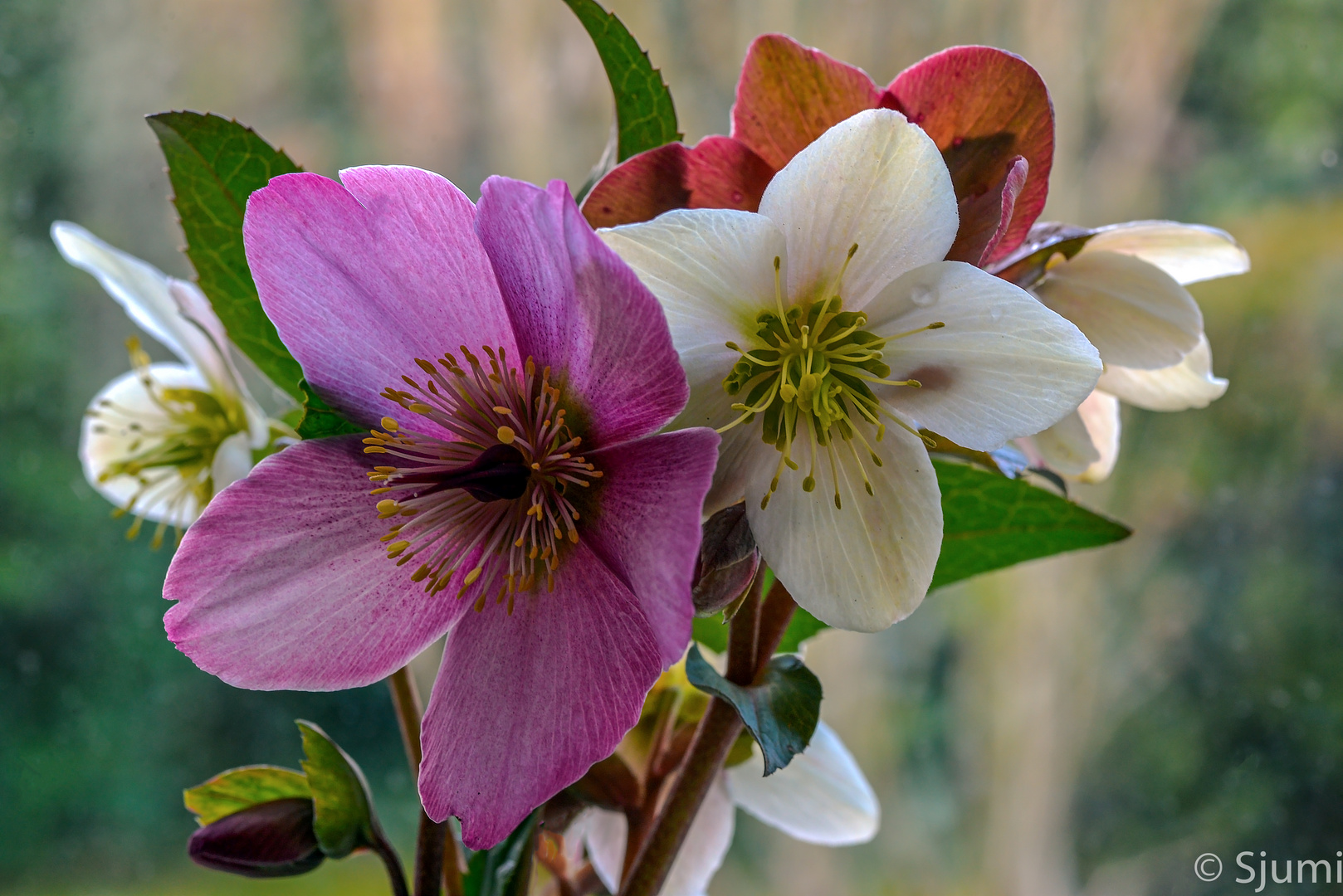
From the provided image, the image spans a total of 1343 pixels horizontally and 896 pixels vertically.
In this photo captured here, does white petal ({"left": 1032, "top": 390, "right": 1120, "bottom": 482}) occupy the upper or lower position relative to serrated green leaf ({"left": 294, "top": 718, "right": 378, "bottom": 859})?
upper

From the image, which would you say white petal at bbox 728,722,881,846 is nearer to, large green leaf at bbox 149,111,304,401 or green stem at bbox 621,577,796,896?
green stem at bbox 621,577,796,896

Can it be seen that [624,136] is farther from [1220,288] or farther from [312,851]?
[1220,288]

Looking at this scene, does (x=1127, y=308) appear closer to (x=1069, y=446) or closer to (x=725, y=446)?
(x=1069, y=446)

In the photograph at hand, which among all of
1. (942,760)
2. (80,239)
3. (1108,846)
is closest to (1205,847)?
(1108,846)

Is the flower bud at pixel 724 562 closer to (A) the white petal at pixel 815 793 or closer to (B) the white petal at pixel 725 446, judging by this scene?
(B) the white petal at pixel 725 446

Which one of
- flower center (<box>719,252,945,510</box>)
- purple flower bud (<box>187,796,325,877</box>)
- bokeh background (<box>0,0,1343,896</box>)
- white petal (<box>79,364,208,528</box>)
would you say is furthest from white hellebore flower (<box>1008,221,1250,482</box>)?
bokeh background (<box>0,0,1343,896</box>)

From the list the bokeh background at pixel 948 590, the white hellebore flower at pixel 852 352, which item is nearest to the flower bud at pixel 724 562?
the white hellebore flower at pixel 852 352
